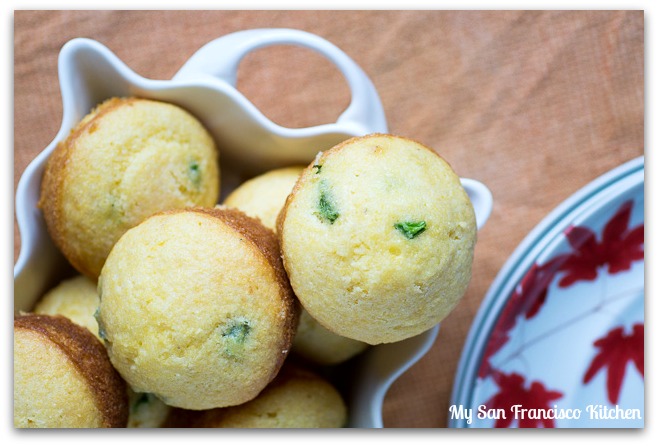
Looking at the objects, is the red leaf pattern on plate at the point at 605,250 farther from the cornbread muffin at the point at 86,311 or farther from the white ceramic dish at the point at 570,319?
the cornbread muffin at the point at 86,311

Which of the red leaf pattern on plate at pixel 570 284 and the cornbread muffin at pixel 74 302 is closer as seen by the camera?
the cornbread muffin at pixel 74 302

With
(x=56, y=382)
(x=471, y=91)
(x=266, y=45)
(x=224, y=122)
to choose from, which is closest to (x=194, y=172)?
(x=224, y=122)

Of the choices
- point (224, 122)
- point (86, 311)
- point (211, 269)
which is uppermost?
point (224, 122)

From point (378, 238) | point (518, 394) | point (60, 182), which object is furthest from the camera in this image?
point (518, 394)

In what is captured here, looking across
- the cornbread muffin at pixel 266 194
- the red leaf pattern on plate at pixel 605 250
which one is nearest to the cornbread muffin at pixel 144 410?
the cornbread muffin at pixel 266 194

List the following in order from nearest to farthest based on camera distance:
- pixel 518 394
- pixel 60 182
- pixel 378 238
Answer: pixel 378 238, pixel 60 182, pixel 518 394

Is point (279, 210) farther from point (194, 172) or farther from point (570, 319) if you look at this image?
point (570, 319)
